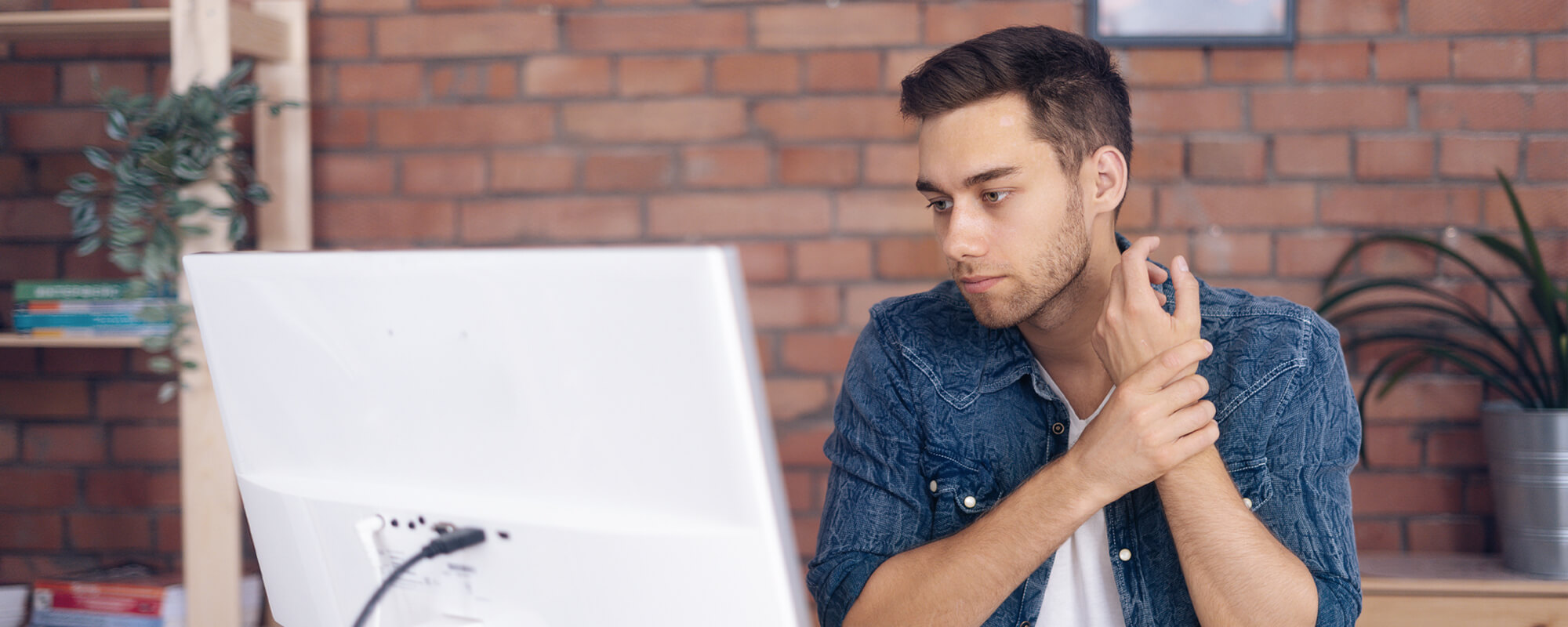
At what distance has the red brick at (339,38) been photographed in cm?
197

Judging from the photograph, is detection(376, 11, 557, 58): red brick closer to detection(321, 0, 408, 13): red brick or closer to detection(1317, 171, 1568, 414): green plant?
detection(321, 0, 408, 13): red brick

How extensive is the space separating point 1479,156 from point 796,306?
52.1 inches

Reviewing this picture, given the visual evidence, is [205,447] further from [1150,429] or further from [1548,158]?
[1548,158]

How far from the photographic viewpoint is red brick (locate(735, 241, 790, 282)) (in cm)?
191

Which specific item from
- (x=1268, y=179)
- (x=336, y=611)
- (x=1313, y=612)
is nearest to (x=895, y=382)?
(x=1313, y=612)

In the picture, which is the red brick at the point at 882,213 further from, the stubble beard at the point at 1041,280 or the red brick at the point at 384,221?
the red brick at the point at 384,221

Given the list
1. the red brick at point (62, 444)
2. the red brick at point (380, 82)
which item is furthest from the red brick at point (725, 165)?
the red brick at point (62, 444)

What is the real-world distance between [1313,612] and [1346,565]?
8 centimetres

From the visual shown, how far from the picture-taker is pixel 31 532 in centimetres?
205

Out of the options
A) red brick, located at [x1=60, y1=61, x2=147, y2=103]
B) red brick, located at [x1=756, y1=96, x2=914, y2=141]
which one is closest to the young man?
red brick, located at [x1=756, y1=96, x2=914, y2=141]

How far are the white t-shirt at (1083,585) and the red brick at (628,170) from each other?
1064mm

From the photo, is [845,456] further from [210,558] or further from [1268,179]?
[210,558]

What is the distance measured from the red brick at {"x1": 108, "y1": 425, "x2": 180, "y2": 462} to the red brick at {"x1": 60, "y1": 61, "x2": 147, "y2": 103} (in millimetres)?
705

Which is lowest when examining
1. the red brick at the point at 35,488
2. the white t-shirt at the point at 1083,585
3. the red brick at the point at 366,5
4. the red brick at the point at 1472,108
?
the red brick at the point at 35,488
